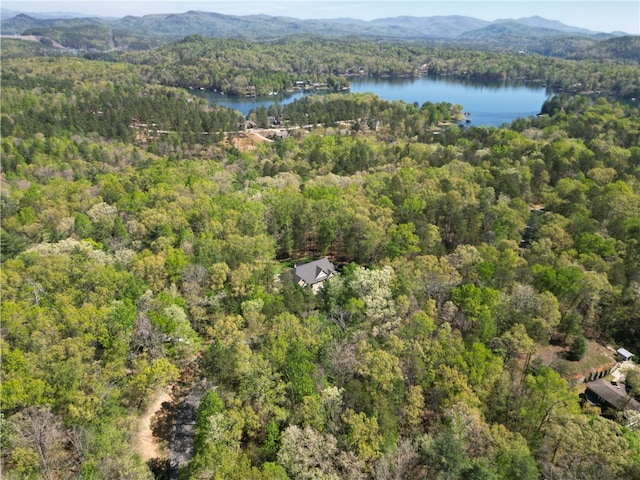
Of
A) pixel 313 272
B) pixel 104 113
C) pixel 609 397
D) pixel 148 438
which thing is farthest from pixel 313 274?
pixel 104 113

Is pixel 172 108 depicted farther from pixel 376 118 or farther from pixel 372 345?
pixel 372 345

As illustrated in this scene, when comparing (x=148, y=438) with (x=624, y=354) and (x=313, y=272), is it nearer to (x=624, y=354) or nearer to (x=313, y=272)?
(x=313, y=272)

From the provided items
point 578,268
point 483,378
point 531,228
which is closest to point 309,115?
point 531,228

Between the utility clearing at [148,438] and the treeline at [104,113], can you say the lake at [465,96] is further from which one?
the utility clearing at [148,438]

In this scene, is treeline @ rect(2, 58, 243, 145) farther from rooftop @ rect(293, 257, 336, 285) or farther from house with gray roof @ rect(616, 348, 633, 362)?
house with gray roof @ rect(616, 348, 633, 362)

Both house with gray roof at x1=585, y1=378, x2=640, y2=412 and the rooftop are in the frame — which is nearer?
house with gray roof at x1=585, y1=378, x2=640, y2=412

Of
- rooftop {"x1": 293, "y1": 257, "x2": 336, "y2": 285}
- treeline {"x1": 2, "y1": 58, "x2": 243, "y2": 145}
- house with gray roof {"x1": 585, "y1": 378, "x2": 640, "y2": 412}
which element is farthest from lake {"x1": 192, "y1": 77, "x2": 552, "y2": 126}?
house with gray roof {"x1": 585, "y1": 378, "x2": 640, "y2": 412}
